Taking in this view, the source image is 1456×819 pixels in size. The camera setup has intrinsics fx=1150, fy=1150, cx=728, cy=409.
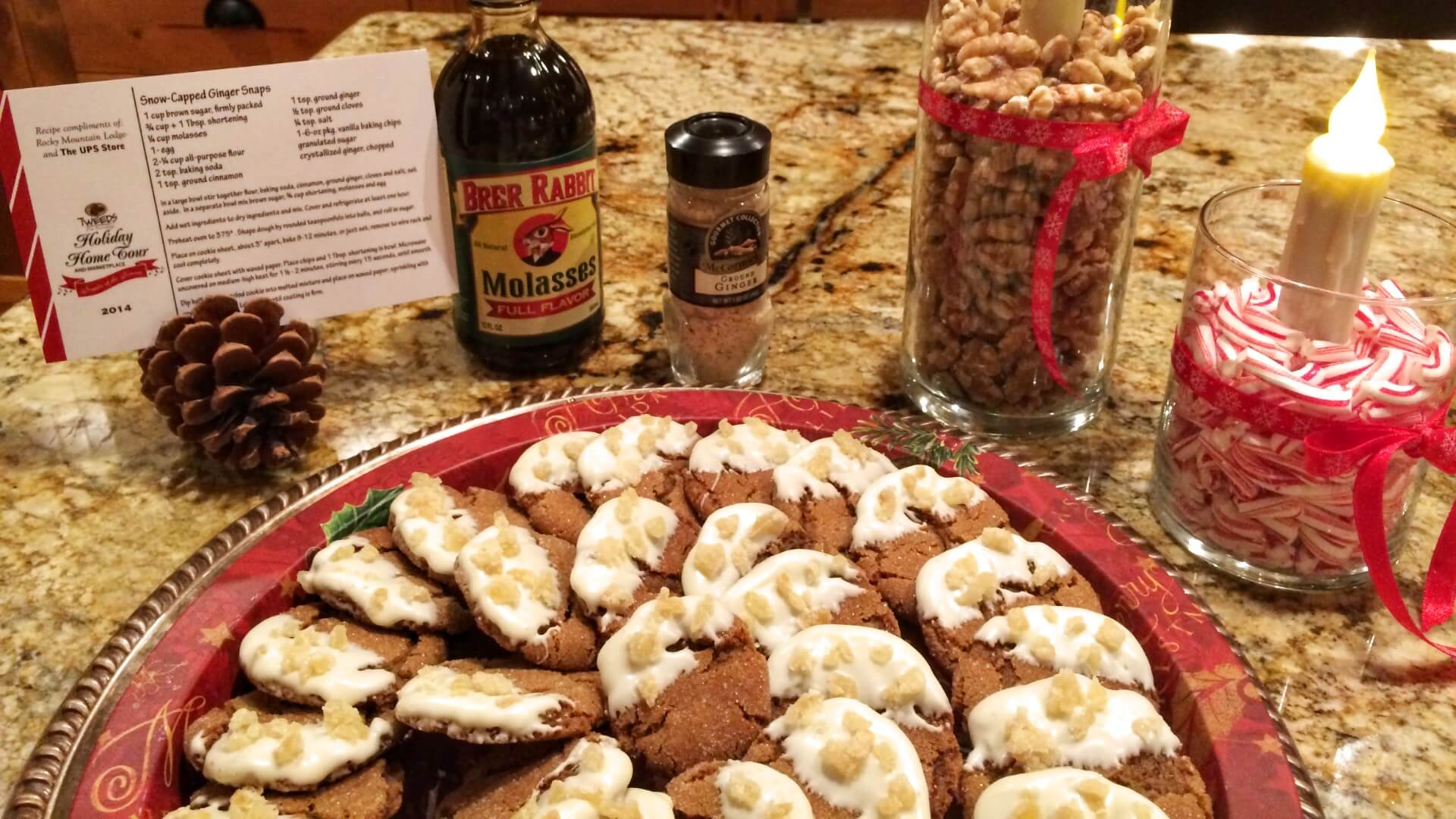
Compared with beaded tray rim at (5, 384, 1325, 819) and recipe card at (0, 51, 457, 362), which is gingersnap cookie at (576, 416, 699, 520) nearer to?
beaded tray rim at (5, 384, 1325, 819)

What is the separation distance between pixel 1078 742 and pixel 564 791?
323 mm

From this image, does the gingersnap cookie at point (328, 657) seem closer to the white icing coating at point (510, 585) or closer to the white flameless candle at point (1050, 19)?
the white icing coating at point (510, 585)

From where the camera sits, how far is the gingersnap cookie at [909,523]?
0.87m

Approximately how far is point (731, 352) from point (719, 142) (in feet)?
0.75

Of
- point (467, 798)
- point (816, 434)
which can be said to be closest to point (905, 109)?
point (816, 434)

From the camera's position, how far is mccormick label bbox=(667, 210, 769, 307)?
3.48ft

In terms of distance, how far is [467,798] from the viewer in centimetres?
75

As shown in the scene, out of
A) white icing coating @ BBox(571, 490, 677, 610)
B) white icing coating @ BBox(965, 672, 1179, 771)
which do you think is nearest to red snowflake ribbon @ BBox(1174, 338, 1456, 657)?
white icing coating @ BBox(965, 672, 1179, 771)

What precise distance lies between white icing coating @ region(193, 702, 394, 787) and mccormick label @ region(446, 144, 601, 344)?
1.66ft

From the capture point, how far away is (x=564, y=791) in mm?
697

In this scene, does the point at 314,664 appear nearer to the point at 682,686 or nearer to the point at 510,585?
the point at 510,585

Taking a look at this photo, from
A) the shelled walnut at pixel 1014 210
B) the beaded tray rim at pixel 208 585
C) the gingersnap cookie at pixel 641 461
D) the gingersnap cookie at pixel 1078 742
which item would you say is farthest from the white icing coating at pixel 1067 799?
the shelled walnut at pixel 1014 210

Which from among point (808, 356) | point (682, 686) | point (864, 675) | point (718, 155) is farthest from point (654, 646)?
point (808, 356)

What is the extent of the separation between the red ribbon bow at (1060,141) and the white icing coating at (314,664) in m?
0.61
